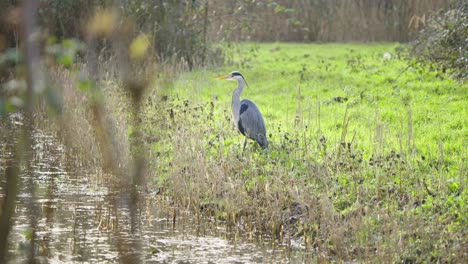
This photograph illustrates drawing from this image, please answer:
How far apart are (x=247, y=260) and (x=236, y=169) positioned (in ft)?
6.45

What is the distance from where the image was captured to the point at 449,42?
13.9m

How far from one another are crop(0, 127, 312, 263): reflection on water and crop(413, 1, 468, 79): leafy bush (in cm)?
619

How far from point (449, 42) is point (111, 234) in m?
9.37

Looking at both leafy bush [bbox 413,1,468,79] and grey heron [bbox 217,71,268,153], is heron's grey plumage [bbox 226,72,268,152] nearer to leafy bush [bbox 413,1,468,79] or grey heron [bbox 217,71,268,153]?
grey heron [bbox 217,71,268,153]

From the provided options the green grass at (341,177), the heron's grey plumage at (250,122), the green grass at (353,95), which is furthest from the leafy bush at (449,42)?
the heron's grey plumage at (250,122)

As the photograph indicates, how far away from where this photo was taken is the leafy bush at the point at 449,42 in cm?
1276

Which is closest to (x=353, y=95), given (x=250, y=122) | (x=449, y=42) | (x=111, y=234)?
(x=449, y=42)

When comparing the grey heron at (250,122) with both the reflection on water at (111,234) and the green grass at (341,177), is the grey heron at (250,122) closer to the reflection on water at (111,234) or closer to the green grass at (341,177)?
the green grass at (341,177)

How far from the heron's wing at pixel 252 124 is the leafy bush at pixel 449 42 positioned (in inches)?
162

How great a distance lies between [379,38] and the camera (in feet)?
81.4

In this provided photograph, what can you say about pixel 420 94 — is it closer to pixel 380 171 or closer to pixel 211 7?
pixel 380 171

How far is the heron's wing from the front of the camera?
8591 millimetres

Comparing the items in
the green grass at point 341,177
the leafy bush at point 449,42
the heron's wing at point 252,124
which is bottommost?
the green grass at point 341,177

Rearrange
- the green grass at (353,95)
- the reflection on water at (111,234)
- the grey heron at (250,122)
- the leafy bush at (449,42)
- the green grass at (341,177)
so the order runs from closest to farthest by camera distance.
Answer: the green grass at (341,177) → the reflection on water at (111,234) → the grey heron at (250,122) → the green grass at (353,95) → the leafy bush at (449,42)
